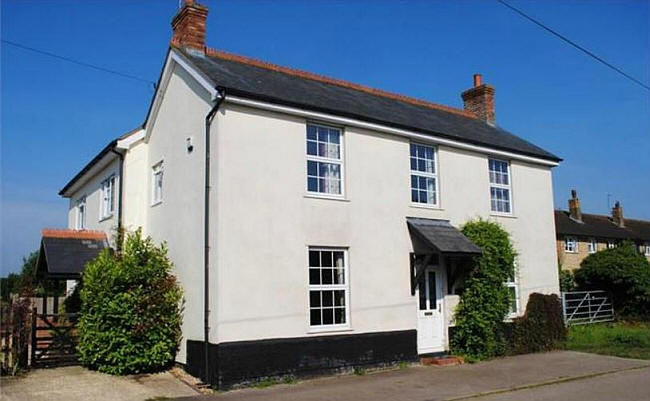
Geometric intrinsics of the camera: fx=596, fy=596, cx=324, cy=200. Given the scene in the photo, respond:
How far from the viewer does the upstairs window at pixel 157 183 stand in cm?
1612

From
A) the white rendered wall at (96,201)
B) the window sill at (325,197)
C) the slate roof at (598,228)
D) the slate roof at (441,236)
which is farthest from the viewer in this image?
the slate roof at (598,228)

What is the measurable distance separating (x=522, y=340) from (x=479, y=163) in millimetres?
5301

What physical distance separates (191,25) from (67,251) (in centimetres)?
709

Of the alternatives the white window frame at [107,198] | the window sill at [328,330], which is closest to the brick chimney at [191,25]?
the white window frame at [107,198]

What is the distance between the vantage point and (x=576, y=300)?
76.2 ft

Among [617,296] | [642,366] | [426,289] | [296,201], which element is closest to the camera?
[296,201]

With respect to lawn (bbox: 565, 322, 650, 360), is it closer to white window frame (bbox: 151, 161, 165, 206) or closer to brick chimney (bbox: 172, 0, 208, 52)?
white window frame (bbox: 151, 161, 165, 206)

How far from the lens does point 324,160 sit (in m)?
→ 14.2

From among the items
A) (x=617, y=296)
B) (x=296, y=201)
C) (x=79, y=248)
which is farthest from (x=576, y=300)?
(x=79, y=248)

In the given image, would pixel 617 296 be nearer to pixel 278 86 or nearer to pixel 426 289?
pixel 426 289

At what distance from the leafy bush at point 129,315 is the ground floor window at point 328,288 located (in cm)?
314

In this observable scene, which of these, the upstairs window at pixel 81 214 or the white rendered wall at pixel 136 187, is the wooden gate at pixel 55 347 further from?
the upstairs window at pixel 81 214

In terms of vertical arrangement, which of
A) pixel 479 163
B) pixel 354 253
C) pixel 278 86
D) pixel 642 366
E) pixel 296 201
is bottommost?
pixel 642 366

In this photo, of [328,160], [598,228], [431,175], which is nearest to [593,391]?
[431,175]
